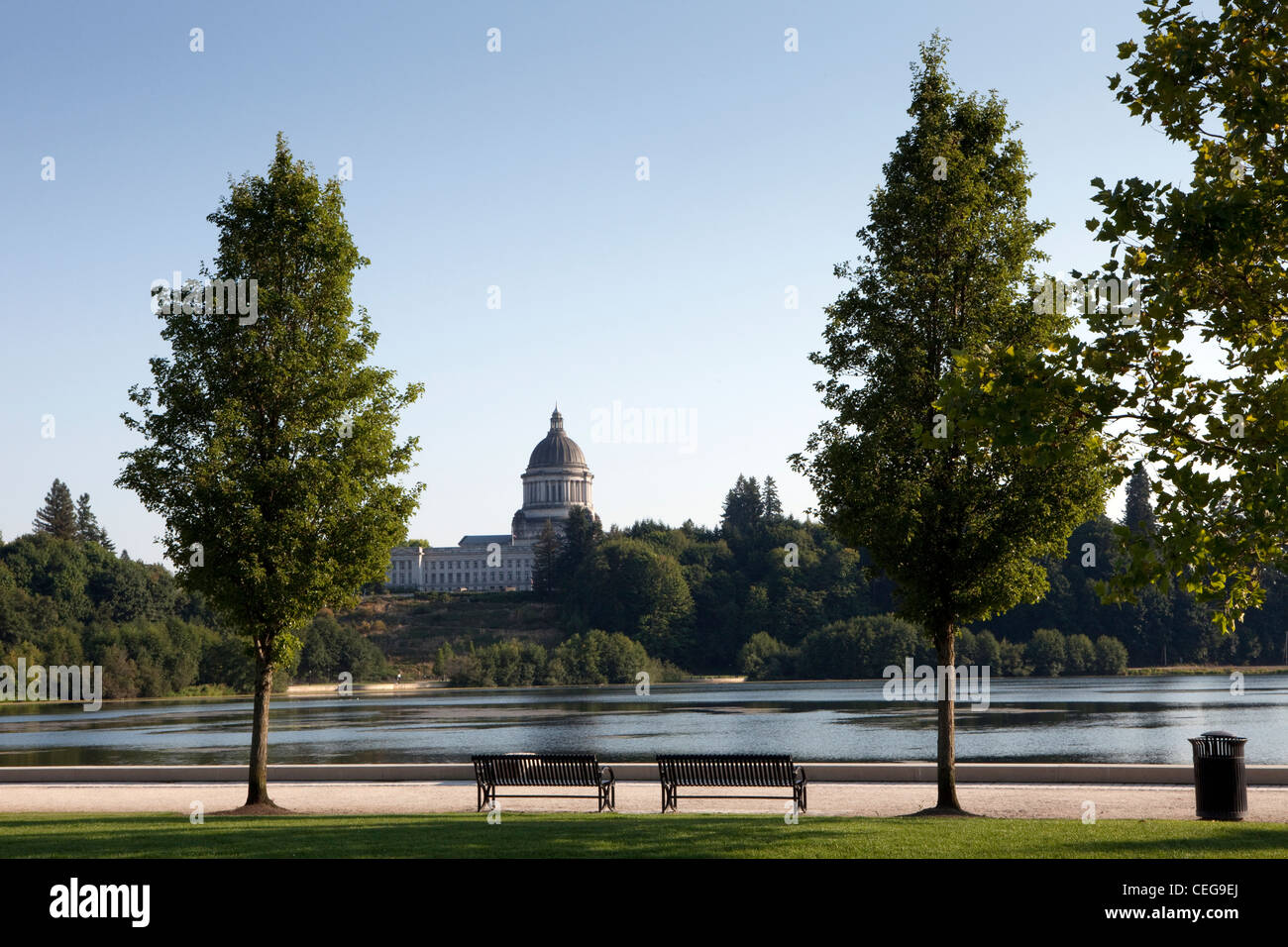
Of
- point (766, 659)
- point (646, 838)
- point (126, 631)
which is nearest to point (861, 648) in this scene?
point (766, 659)

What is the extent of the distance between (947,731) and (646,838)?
20.8 feet

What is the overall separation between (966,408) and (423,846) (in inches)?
290

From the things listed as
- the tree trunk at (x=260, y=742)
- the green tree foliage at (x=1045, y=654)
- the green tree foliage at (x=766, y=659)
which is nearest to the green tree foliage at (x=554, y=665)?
the green tree foliage at (x=766, y=659)

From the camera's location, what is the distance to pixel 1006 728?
51.9 meters

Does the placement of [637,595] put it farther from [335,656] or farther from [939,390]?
[939,390]

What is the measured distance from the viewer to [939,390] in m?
17.6

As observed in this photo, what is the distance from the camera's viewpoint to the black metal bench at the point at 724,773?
1852 cm

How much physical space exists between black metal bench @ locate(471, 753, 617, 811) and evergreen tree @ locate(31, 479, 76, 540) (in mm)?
186178

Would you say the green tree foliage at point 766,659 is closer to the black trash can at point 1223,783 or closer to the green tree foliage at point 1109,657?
the green tree foliage at point 1109,657

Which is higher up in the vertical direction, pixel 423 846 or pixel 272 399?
pixel 272 399

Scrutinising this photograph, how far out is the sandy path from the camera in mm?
17500

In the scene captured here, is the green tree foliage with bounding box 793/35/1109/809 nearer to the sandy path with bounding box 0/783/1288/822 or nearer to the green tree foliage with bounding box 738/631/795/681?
the sandy path with bounding box 0/783/1288/822
